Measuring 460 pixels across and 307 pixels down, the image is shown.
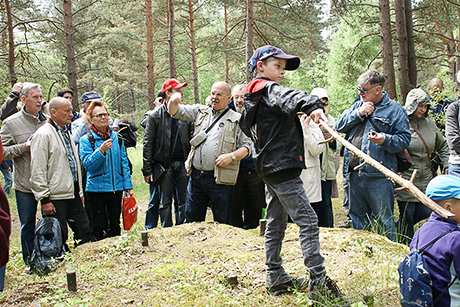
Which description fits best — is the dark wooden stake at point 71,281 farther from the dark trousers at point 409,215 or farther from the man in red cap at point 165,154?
the dark trousers at point 409,215

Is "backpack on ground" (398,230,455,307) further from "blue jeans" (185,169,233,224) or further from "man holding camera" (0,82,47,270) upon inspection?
"man holding camera" (0,82,47,270)

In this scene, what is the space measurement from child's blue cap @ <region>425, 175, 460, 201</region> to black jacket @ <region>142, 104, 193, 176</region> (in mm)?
4078

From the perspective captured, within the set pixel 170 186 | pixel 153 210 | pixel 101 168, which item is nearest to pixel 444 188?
pixel 170 186

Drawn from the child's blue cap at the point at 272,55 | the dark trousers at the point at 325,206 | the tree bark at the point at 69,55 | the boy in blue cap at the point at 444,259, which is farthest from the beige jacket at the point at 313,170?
the tree bark at the point at 69,55

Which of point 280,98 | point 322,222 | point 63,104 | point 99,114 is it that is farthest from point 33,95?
point 322,222

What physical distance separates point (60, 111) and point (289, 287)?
3.39 m

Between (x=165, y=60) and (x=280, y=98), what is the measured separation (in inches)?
1001

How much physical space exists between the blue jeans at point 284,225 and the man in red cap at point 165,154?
2902mm

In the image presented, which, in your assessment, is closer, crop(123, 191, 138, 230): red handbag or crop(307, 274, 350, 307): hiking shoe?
crop(307, 274, 350, 307): hiking shoe

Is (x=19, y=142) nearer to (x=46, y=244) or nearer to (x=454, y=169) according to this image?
(x=46, y=244)

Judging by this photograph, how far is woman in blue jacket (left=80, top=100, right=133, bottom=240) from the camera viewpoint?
18.3ft

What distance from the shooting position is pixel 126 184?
5.82 meters

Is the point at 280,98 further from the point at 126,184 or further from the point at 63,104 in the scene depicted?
the point at 126,184

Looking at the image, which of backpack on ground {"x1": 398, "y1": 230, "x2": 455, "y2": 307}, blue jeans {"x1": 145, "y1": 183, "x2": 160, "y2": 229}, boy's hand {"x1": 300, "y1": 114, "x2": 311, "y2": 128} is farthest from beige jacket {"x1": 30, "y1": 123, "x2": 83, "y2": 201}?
backpack on ground {"x1": 398, "y1": 230, "x2": 455, "y2": 307}
